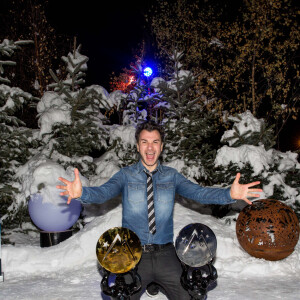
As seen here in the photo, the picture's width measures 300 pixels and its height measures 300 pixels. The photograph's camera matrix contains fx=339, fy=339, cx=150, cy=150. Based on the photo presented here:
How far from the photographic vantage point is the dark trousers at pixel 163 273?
3014 millimetres

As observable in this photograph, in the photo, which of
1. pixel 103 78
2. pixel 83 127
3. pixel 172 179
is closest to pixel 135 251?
pixel 172 179

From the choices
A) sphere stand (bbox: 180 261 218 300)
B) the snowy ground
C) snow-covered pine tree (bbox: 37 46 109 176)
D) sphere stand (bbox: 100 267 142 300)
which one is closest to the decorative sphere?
the snowy ground

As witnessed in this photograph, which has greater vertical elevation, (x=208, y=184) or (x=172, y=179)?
(x=172, y=179)

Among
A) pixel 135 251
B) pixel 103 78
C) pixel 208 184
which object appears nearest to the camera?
pixel 135 251

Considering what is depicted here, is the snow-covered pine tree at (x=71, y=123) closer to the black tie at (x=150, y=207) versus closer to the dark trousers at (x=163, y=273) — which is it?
the black tie at (x=150, y=207)

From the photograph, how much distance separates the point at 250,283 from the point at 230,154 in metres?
3.09

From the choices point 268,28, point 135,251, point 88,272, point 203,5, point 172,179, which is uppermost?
point 203,5

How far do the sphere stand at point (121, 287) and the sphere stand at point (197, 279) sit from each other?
1.32 ft

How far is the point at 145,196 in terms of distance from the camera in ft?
10.8

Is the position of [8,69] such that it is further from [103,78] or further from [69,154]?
[103,78]

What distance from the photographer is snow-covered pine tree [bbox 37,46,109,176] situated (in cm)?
796

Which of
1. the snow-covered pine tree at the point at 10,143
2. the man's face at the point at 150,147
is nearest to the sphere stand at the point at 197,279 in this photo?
the man's face at the point at 150,147

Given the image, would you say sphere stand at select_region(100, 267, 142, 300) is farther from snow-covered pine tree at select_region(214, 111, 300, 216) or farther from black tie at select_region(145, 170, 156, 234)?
snow-covered pine tree at select_region(214, 111, 300, 216)

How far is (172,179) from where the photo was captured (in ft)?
11.3
